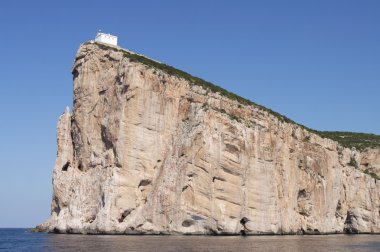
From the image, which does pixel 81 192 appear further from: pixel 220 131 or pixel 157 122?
pixel 220 131

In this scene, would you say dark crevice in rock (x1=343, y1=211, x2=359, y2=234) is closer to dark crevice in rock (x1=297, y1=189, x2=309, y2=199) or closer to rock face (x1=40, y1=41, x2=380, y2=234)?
rock face (x1=40, y1=41, x2=380, y2=234)

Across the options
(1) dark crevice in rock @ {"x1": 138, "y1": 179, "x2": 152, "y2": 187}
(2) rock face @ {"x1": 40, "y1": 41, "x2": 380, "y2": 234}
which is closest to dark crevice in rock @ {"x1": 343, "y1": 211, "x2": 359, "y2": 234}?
(2) rock face @ {"x1": 40, "y1": 41, "x2": 380, "y2": 234}

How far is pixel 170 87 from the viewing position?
244 ft

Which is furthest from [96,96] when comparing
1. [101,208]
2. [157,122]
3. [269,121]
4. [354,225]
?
[354,225]

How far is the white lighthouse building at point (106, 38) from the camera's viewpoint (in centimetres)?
8012

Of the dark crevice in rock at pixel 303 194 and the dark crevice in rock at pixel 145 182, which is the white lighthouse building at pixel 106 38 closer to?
the dark crevice in rock at pixel 145 182

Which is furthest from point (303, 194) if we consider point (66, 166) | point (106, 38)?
point (106, 38)

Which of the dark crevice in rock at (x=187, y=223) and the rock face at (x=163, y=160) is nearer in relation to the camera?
the dark crevice in rock at (x=187, y=223)

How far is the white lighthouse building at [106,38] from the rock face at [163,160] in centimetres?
244

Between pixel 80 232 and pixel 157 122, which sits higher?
pixel 157 122

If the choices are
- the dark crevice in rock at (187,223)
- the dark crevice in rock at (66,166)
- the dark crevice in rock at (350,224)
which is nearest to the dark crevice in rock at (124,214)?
the dark crevice in rock at (187,223)

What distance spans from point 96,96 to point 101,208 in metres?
16.9

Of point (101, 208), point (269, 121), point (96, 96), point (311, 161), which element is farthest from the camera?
point (311, 161)

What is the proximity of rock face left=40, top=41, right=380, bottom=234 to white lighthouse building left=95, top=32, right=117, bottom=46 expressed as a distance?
Result: 2.44 metres
